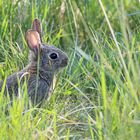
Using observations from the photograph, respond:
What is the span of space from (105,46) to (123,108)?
1.63m

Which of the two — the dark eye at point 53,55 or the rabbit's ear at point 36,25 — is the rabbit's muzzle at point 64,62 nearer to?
the dark eye at point 53,55

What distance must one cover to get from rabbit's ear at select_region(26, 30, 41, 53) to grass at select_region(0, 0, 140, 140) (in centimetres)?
14

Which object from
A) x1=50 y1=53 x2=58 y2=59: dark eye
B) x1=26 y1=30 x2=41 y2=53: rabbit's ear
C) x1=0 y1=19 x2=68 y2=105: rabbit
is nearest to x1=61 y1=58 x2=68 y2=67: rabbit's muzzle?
x1=0 y1=19 x2=68 y2=105: rabbit

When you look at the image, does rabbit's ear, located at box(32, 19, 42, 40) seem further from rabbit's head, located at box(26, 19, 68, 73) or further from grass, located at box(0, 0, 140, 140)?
grass, located at box(0, 0, 140, 140)

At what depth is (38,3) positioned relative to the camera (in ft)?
21.3

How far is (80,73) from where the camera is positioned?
5.68 m

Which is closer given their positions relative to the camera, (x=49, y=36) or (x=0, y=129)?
(x=0, y=129)

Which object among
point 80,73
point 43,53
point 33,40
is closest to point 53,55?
point 43,53

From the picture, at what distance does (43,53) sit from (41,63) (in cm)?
11

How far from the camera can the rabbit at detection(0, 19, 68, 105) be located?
5641 mm

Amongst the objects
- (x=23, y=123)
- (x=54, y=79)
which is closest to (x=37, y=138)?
(x=23, y=123)

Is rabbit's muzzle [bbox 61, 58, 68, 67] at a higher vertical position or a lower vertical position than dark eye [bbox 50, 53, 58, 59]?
lower

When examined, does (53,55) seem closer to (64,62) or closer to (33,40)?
(64,62)

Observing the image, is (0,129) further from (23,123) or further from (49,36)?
(49,36)
